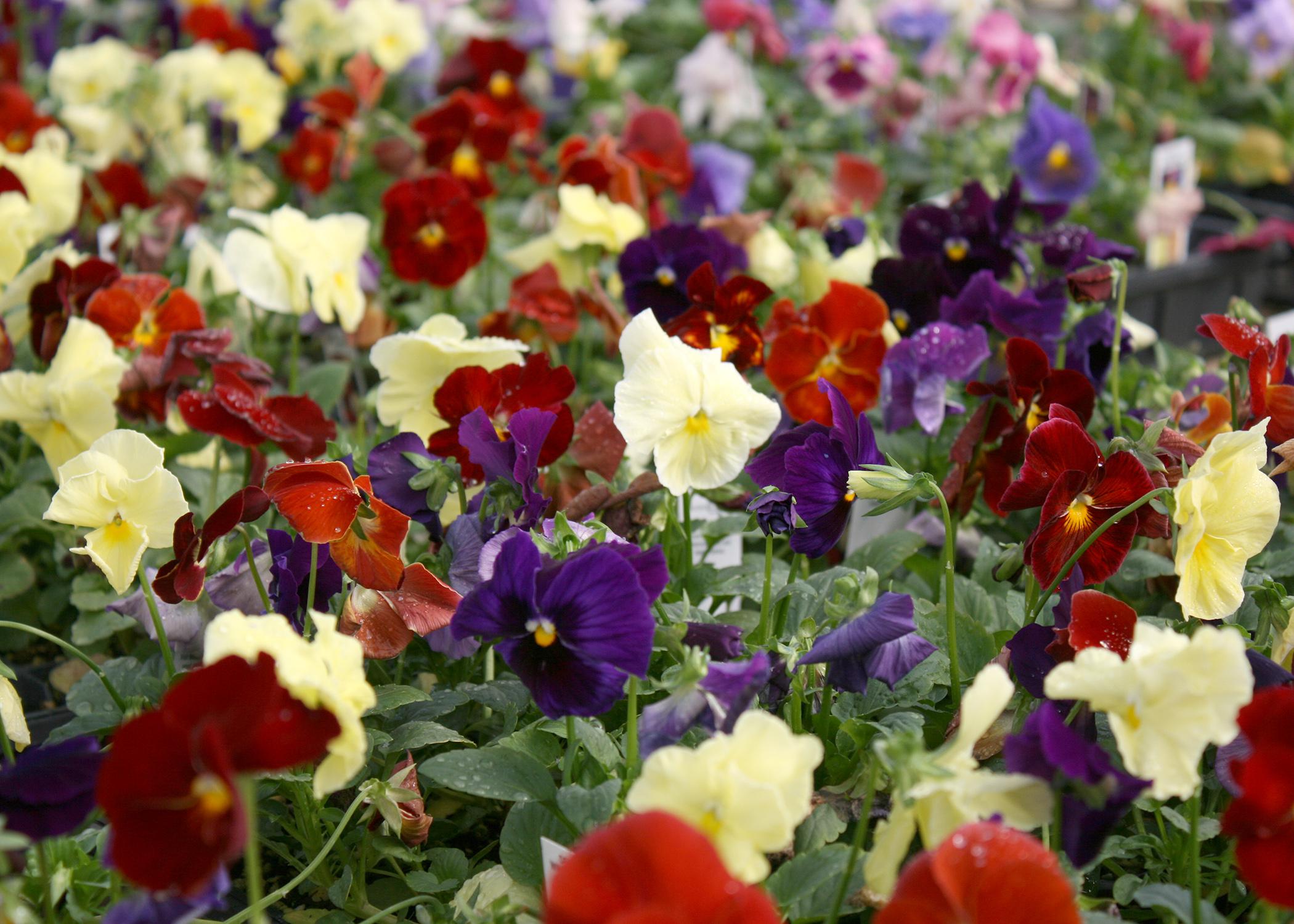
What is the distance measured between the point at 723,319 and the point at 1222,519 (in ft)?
1.94

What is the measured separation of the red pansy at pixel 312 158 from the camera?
96.3 inches

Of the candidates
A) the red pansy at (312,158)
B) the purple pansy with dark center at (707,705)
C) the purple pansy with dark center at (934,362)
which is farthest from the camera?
the red pansy at (312,158)

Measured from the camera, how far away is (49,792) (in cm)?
78

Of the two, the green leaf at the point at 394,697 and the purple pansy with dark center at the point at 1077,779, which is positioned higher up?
the purple pansy with dark center at the point at 1077,779

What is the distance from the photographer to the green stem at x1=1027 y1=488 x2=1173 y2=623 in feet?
3.08

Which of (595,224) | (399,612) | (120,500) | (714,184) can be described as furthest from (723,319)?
(714,184)

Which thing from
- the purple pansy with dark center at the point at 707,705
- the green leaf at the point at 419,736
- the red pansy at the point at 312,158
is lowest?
the red pansy at the point at 312,158

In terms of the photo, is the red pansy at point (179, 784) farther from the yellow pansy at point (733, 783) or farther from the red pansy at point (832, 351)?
the red pansy at point (832, 351)

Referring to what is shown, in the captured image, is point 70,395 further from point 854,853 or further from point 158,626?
point 854,853

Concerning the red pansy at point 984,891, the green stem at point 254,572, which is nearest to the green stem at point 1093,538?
the red pansy at point 984,891

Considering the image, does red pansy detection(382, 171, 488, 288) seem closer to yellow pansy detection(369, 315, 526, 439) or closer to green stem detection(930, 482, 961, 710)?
yellow pansy detection(369, 315, 526, 439)

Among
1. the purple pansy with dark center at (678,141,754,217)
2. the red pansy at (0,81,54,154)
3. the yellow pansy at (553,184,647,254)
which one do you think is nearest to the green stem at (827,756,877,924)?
the yellow pansy at (553,184,647,254)

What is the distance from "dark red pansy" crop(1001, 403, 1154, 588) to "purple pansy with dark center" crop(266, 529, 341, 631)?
555 millimetres

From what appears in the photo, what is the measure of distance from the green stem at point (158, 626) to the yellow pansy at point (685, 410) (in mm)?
411
